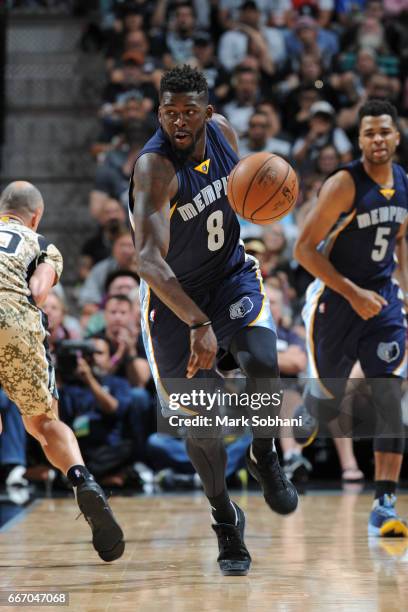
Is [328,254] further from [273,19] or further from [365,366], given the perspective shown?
[273,19]

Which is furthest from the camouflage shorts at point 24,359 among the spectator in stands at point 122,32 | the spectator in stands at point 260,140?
the spectator in stands at point 122,32

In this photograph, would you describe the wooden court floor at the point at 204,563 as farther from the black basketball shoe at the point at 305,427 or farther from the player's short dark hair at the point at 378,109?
the player's short dark hair at the point at 378,109

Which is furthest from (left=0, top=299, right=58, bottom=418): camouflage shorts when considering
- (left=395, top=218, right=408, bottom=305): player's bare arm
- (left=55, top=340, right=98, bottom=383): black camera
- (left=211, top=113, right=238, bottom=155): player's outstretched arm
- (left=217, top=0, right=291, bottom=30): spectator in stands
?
(left=217, top=0, right=291, bottom=30): spectator in stands

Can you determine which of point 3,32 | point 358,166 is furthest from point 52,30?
point 358,166

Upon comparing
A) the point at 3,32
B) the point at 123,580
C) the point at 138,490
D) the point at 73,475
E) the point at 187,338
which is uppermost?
the point at 3,32

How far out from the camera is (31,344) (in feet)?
15.5

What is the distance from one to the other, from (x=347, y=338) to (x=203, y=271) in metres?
1.46

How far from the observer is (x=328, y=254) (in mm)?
5910

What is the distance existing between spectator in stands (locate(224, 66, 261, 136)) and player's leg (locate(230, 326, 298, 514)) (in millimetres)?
6993

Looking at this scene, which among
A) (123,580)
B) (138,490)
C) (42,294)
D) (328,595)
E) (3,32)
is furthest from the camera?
(3,32)

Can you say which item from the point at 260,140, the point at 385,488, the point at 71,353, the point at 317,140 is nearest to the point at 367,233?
the point at 385,488

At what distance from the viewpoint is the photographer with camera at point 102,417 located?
7.93 metres

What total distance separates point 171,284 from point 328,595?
1.33 m

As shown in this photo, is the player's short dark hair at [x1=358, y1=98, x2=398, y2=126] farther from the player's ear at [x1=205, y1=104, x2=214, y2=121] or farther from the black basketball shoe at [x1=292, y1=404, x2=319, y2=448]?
the black basketball shoe at [x1=292, y1=404, x2=319, y2=448]
